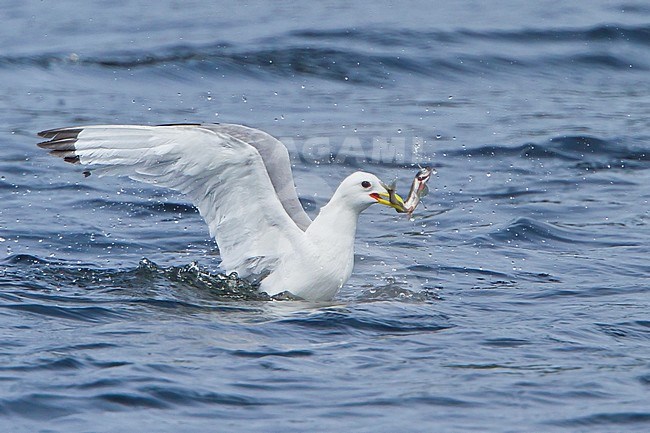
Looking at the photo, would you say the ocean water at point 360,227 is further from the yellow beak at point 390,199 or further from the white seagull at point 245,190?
the yellow beak at point 390,199

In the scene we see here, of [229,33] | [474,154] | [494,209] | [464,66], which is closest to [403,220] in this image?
[494,209]

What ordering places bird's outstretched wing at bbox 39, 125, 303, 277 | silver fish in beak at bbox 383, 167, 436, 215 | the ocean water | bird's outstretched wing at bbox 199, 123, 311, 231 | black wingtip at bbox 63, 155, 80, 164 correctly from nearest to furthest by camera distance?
the ocean water
bird's outstretched wing at bbox 39, 125, 303, 277
black wingtip at bbox 63, 155, 80, 164
silver fish in beak at bbox 383, 167, 436, 215
bird's outstretched wing at bbox 199, 123, 311, 231

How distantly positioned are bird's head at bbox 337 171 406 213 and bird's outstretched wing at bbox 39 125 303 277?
0.40m

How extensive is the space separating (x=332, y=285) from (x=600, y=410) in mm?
2286

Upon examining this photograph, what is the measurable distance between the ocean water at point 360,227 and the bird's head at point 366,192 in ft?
2.10

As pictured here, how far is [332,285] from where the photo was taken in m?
8.37

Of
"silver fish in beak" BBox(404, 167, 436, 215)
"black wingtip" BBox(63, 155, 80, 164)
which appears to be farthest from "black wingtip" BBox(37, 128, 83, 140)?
"silver fish in beak" BBox(404, 167, 436, 215)

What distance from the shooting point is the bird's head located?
8.27 m

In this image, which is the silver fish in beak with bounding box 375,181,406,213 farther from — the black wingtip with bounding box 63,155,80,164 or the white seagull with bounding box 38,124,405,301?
the black wingtip with bounding box 63,155,80,164

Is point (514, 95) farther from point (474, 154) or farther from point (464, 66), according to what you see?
point (474, 154)

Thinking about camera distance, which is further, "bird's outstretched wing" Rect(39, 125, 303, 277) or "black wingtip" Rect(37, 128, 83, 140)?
"black wingtip" Rect(37, 128, 83, 140)

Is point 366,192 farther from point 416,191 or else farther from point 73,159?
point 73,159

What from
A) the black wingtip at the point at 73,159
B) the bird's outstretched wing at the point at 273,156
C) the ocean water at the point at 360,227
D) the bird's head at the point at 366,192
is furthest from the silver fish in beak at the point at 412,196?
the black wingtip at the point at 73,159

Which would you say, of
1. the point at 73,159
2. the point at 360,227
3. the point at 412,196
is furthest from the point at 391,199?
the point at 360,227
